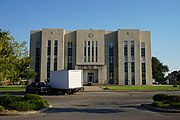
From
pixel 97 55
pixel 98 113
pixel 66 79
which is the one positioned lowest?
pixel 98 113

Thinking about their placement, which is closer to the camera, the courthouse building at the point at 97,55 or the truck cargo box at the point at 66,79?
the truck cargo box at the point at 66,79

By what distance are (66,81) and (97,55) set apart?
124ft

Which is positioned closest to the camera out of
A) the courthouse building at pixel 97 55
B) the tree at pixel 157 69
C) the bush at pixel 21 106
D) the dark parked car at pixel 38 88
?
the bush at pixel 21 106

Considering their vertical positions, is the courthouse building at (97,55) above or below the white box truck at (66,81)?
above

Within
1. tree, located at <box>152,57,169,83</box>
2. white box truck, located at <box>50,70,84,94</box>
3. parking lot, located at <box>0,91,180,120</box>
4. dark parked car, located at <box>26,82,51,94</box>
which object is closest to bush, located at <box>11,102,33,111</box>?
parking lot, located at <box>0,91,180,120</box>

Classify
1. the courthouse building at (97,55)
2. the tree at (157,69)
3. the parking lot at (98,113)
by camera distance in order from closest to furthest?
the parking lot at (98,113)
the courthouse building at (97,55)
the tree at (157,69)

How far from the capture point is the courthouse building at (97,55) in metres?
70.5

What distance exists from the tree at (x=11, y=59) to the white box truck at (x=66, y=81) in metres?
16.3

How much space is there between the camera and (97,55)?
233ft

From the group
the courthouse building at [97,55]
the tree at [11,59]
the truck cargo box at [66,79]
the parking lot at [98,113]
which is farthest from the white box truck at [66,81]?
the courthouse building at [97,55]

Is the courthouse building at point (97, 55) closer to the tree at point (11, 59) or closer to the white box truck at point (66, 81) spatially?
the white box truck at point (66, 81)

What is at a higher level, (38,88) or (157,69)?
(157,69)

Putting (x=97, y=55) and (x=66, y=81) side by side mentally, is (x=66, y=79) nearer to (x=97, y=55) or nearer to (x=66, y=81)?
(x=66, y=81)

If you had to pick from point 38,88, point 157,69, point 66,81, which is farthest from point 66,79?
point 157,69
